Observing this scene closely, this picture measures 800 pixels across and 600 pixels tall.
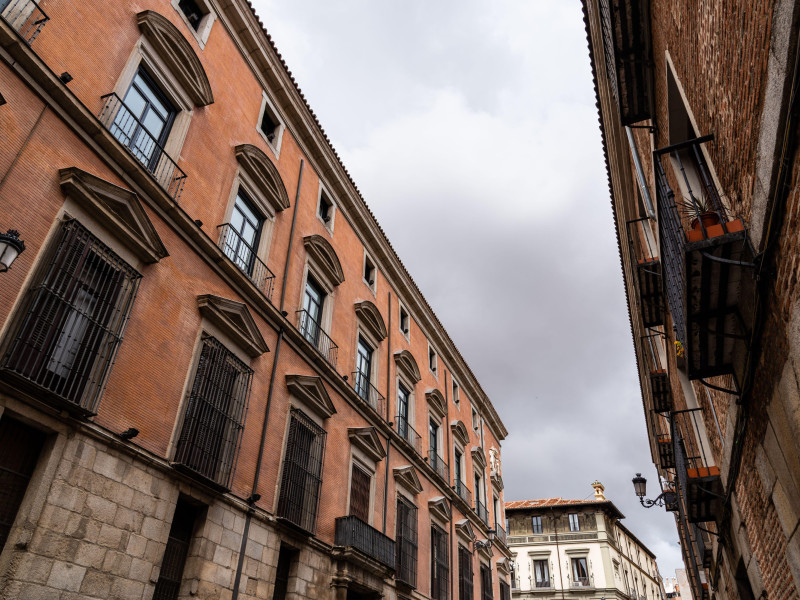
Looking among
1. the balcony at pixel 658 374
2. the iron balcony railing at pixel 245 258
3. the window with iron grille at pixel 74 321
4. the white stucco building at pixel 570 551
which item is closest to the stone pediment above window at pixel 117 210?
the window with iron grille at pixel 74 321

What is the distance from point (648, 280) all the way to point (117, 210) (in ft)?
29.3

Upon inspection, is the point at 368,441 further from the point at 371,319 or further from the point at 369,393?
the point at 371,319

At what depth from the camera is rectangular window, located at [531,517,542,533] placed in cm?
4193

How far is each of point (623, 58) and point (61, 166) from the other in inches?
308

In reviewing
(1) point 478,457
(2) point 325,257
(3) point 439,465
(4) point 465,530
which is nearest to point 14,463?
(2) point 325,257

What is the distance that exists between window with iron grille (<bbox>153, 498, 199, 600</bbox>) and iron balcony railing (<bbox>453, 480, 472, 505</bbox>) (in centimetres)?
1442

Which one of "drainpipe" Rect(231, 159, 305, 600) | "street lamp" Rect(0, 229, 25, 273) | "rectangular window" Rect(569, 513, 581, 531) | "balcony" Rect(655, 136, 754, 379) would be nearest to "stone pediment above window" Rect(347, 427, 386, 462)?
"drainpipe" Rect(231, 159, 305, 600)

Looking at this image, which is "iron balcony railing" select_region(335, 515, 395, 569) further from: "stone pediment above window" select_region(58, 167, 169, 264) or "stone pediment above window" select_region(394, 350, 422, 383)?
"stone pediment above window" select_region(58, 167, 169, 264)

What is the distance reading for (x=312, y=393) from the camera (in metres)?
13.0

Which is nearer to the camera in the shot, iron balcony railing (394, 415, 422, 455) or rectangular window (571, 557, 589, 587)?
iron balcony railing (394, 415, 422, 455)

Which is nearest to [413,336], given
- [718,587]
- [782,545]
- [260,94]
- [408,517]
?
[408,517]

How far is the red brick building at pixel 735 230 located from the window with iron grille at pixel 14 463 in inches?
286

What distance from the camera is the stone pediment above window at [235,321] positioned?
1002 centimetres

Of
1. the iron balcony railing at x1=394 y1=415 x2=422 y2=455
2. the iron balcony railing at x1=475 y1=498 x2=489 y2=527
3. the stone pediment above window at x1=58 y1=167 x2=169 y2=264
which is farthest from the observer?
the iron balcony railing at x1=475 y1=498 x2=489 y2=527
